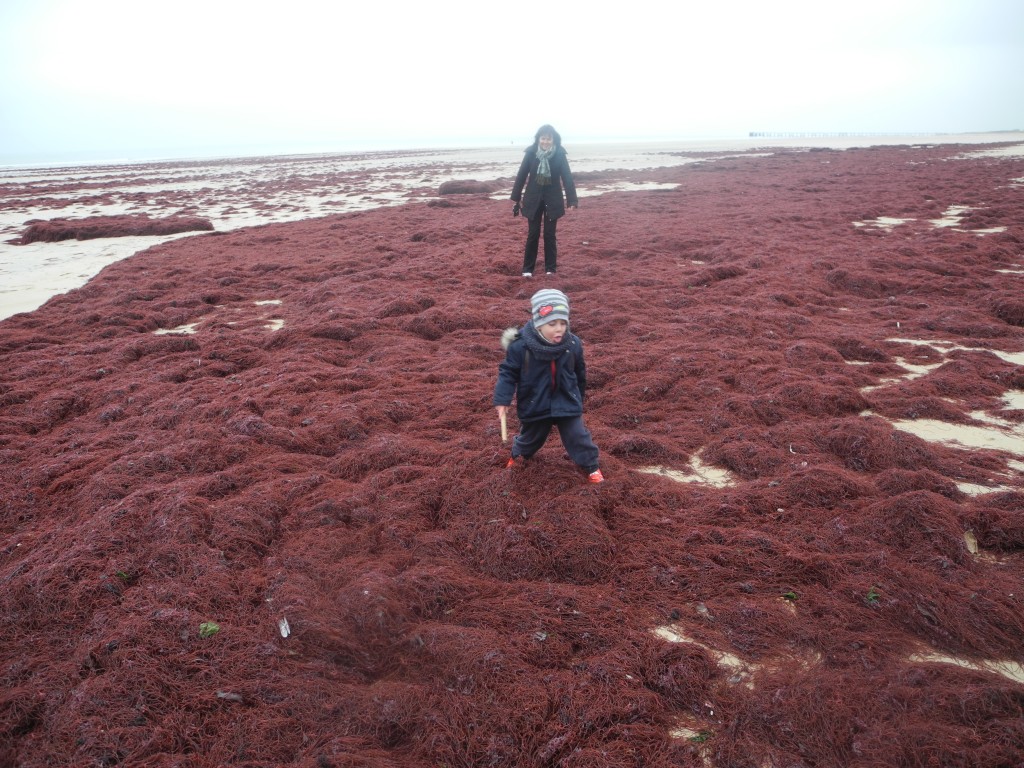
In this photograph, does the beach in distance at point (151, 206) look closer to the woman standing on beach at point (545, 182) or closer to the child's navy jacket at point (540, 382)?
the woman standing on beach at point (545, 182)

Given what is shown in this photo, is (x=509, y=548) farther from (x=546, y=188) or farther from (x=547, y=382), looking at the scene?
(x=546, y=188)

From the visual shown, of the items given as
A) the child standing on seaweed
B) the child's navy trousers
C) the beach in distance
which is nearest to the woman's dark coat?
the child standing on seaweed

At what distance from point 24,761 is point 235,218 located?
19.9m

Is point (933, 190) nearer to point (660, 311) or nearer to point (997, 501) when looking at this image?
point (660, 311)

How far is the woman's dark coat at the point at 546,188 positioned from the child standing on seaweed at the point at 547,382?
196 inches

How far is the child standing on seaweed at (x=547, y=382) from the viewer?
11.1 ft

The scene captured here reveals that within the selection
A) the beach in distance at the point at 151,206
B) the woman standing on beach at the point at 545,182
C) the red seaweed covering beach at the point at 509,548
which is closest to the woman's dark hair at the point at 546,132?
the woman standing on beach at the point at 545,182

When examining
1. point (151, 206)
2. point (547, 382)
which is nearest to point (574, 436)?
point (547, 382)

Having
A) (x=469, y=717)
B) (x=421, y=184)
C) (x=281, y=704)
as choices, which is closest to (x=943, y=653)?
(x=469, y=717)

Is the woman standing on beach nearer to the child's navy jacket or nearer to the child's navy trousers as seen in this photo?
the child's navy jacket

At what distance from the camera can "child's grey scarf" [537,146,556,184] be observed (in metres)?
7.91

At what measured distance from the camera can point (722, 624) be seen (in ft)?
8.27

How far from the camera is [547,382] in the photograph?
345 cm

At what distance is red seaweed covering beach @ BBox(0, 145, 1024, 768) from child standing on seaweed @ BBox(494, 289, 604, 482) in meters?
0.26
